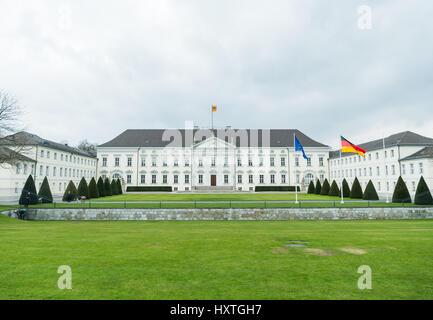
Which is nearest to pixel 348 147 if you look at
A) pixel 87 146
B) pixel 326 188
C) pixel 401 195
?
pixel 401 195

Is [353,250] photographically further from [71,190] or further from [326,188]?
[326,188]

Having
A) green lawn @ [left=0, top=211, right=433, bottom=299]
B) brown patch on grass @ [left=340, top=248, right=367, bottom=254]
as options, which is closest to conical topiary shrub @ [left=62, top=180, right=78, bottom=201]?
green lawn @ [left=0, top=211, right=433, bottom=299]

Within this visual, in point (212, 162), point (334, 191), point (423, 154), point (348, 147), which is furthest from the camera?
point (212, 162)

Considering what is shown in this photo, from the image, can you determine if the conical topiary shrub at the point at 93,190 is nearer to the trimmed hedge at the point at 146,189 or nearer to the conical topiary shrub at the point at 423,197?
the trimmed hedge at the point at 146,189

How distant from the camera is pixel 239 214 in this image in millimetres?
21422

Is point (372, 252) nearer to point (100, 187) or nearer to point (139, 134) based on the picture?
point (100, 187)

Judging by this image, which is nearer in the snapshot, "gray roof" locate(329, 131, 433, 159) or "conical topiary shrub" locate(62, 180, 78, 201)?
"conical topiary shrub" locate(62, 180, 78, 201)

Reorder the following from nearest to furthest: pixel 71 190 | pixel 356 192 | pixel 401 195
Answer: pixel 401 195 < pixel 71 190 < pixel 356 192

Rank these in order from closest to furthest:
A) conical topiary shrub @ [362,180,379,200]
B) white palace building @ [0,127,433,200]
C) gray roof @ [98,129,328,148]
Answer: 1. conical topiary shrub @ [362,180,379,200]
2. white palace building @ [0,127,433,200]
3. gray roof @ [98,129,328,148]

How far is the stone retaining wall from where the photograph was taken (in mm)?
21266

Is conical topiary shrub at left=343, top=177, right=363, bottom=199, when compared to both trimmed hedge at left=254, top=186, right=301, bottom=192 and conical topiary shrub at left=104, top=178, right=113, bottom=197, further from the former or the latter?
conical topiary shrub at left=104, top=178, right=113, bottom=197
